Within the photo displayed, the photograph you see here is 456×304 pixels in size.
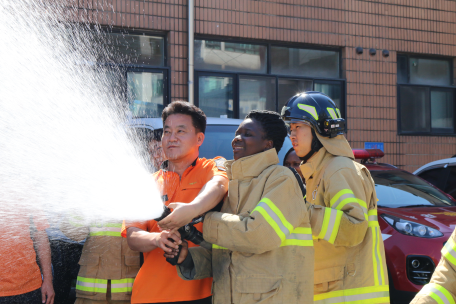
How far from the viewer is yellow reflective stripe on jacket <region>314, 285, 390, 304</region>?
2695mm

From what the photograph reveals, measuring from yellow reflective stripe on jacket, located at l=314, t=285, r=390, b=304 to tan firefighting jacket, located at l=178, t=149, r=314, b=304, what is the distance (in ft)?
1.67

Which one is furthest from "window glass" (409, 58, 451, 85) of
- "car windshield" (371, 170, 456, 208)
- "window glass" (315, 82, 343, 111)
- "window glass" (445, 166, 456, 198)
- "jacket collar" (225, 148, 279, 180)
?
"jacket collar" (225, 148, 279, 180)

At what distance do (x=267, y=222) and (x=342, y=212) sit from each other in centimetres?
67

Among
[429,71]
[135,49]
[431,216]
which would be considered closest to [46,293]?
[431,216]

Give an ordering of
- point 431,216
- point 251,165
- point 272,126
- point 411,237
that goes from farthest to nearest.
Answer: point 431,216
point 411,237
point 272,126
point 251,165

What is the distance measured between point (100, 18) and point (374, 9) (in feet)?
18.7

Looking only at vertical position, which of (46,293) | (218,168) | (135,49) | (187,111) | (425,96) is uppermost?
(135,49)

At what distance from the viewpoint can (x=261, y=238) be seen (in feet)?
6.95

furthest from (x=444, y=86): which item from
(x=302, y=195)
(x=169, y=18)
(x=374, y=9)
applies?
(x=302, y=195)

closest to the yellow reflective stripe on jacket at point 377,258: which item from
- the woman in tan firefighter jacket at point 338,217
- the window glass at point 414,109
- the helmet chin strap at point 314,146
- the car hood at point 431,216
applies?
the woman in tan firefighter jacket at point 338,217

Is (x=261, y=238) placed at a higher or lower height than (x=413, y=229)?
higher

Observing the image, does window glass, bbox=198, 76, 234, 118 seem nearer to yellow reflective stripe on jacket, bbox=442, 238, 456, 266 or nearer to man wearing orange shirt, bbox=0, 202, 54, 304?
man wearing orange shirt, bbox=0, 202, 54, 304

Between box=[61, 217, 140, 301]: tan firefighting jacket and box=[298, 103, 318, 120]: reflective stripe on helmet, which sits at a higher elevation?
box=[298, 103, 318, 120]: reflective stripe on helmet

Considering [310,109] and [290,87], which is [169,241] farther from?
[290,87]
